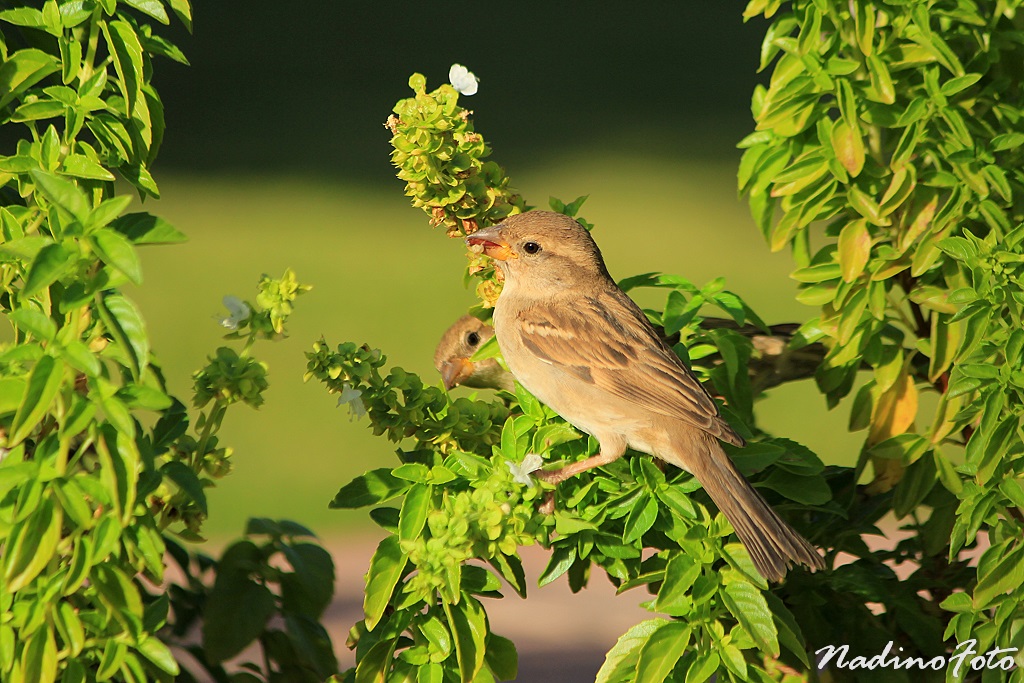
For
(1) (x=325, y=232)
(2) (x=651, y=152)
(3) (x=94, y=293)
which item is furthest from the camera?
(2) (x=651, y=152)

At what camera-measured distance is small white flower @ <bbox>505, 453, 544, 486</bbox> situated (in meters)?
2.04

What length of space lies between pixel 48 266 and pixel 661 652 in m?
1.22

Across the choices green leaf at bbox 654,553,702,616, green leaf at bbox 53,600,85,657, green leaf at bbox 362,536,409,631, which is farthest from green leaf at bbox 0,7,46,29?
green leaf at bbox 654,553,702,616

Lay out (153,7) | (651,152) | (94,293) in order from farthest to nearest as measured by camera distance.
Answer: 1. (651,152)
2. (153,7)
3. (94,293)

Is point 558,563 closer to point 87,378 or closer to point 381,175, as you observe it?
point 87,378

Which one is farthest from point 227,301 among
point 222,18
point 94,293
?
point 222,18

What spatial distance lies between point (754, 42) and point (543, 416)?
12005mm

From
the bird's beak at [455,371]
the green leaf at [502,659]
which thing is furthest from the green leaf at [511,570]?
the bird's beak at [455,371]

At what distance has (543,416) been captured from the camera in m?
2.50

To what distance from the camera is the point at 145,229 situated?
175 cm

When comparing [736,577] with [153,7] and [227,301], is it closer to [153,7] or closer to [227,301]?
[227,301]

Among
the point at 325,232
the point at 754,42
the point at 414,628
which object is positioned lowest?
the point at 414,628

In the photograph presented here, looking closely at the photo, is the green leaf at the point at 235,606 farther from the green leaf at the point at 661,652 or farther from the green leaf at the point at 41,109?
the green leaf at the point at 41,109

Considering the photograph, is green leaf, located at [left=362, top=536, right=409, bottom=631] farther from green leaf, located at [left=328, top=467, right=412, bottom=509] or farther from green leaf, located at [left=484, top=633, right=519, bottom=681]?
green leaf, located at [left=484, top=633, right=519, bottom=681]
